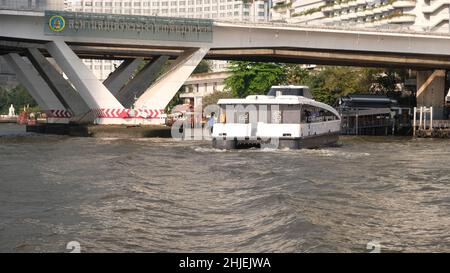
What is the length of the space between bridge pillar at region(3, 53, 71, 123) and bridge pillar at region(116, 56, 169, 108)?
572cm

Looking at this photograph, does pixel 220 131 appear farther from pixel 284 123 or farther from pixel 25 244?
pixel 25 244

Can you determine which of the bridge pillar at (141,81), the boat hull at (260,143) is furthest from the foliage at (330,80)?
the boat hull at (260,143)

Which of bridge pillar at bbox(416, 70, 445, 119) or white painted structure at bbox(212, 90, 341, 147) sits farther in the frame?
bridge pillar at bbox(416, 70, 445, 119)

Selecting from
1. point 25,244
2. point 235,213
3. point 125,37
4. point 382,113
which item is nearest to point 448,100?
point 382,113

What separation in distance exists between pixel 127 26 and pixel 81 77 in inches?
201

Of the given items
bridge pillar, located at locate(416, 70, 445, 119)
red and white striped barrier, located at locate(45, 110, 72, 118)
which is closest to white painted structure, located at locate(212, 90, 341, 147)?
red and white striped barrier, located at locate(45, 110, 72, 118)

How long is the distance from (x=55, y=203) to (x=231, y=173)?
8.63 m

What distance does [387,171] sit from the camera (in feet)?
83.6

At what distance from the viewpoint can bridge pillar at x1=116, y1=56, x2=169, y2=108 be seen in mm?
60969

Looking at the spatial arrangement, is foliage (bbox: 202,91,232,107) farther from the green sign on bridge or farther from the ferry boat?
the ferry boat

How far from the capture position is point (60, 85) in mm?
57469

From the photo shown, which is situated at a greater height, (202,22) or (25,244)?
(202,22)

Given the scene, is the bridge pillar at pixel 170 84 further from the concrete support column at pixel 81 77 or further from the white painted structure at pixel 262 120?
the white painted structure at pixel 262 120

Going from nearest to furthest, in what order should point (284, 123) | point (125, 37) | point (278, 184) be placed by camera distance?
point (278, 184), point (284, 123), point (125, 37)
